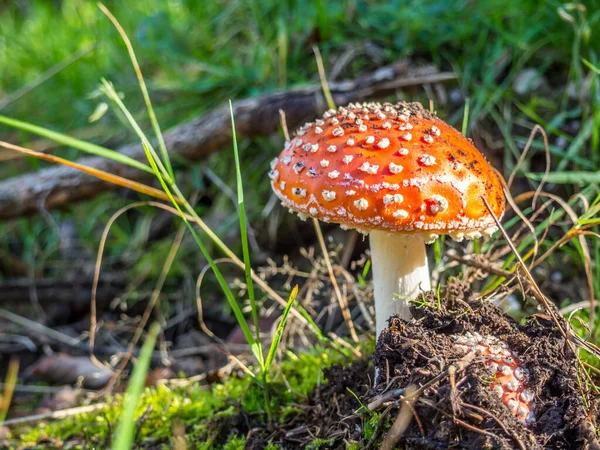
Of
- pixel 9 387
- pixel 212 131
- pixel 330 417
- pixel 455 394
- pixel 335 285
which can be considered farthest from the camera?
pixel 212 131

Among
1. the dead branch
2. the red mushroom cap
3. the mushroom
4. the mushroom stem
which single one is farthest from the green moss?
the dead branch

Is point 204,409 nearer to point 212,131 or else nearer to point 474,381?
point 474,381

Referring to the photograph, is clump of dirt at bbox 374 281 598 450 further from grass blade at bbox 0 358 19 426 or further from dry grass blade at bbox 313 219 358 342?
grass blade at bbox 0 358 19 426

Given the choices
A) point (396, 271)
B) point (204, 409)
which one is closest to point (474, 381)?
point (396, 271)

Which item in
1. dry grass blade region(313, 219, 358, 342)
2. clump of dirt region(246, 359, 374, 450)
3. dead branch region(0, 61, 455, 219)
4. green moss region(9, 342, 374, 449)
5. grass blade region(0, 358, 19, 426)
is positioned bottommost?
grass blade region(0, 358, 19, 426)

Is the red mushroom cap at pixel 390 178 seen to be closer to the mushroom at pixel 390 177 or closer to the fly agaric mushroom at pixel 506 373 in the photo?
the mushroom at pixel 390 177
